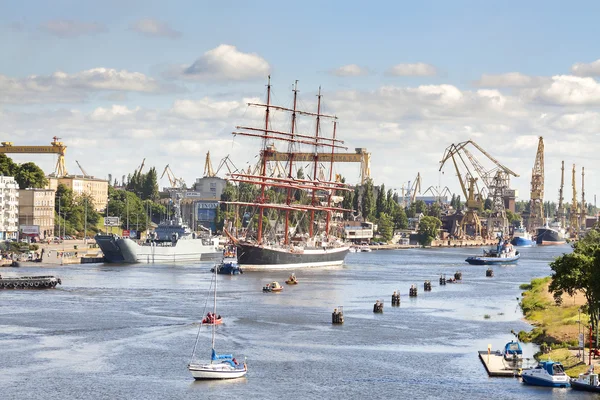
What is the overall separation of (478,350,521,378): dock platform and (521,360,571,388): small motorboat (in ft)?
8.63

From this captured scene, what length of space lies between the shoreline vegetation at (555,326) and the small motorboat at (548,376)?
183 centimetres

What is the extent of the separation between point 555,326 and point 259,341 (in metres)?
26.2

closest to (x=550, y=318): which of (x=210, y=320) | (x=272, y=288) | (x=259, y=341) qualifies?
(x=259, y=341)

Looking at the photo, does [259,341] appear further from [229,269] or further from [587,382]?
[229,269]

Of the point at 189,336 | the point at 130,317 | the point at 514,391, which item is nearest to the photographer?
the point at 514,391

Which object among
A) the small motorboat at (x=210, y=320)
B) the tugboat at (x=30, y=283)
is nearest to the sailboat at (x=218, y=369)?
the small motorboat at (x=210, y=320)

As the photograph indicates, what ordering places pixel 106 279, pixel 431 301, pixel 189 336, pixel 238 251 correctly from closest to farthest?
pixel 189 336 < pixel 431 301 < pixel 106 279 < pixel 238 251

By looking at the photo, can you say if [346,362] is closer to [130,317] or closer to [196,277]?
[130,317]

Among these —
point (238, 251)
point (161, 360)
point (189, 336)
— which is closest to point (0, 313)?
point (189, 336)

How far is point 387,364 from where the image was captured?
8019 cm

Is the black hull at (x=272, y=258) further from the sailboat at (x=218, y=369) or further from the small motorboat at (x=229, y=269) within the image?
the sailboat at (x=218, y=369)

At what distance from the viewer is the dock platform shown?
7531 cm

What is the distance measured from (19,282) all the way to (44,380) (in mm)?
64574

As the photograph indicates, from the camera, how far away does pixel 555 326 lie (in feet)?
316
